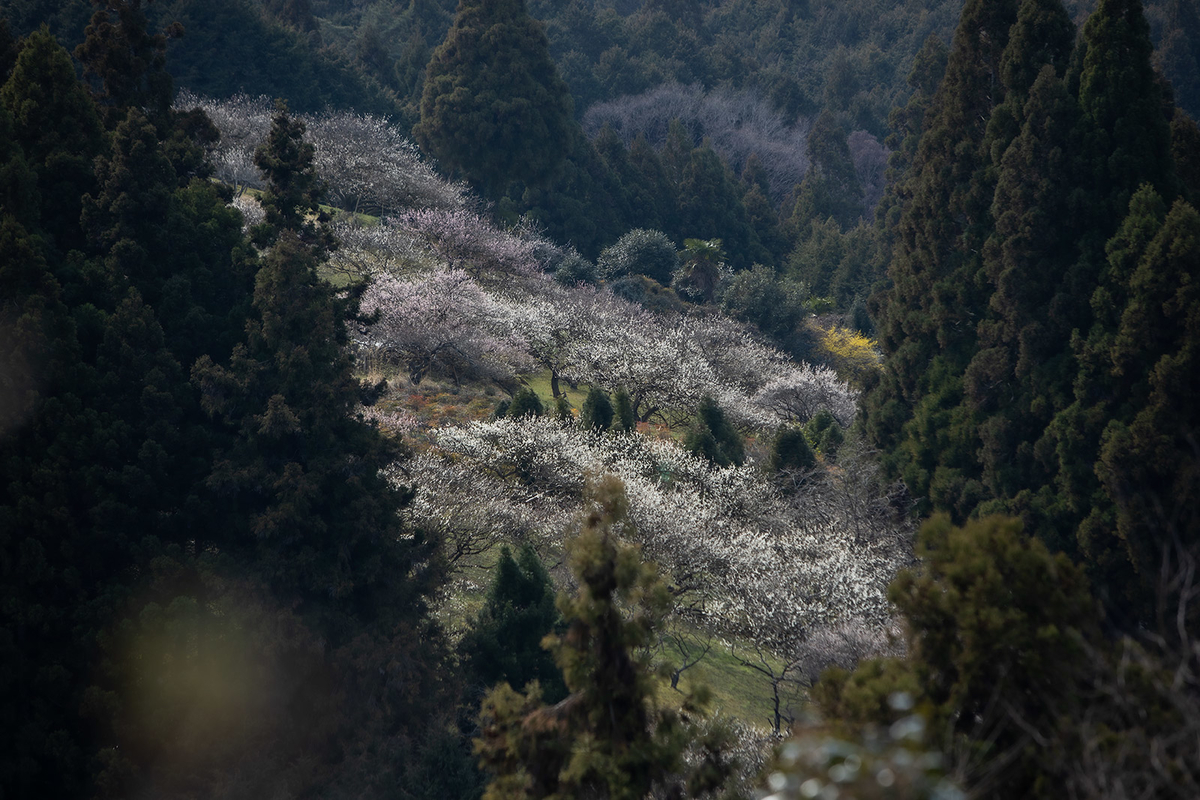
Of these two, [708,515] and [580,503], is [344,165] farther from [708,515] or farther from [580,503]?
[708,515]

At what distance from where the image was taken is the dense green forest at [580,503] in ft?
20.5

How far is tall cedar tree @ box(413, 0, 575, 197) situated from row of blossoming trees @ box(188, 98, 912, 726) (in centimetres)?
218

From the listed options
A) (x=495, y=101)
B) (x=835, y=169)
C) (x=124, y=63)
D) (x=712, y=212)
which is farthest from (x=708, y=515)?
(x=835, y=169)

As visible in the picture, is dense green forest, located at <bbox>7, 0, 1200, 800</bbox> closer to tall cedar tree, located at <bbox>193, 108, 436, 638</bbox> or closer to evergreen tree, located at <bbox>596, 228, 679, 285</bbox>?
tall cedar tree, located at <bbox>193, 108, 436, 638</bbox>

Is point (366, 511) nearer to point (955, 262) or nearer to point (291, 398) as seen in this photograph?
point (291, 398)

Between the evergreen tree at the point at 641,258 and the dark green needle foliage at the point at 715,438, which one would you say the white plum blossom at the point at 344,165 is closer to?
the evergreen tree at the point at 641,258

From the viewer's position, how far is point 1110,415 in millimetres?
14836

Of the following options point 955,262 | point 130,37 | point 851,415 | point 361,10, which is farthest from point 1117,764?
point 361,10

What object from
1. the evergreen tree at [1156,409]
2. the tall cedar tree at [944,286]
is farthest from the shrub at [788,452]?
the evergreen tree at [1156,409]

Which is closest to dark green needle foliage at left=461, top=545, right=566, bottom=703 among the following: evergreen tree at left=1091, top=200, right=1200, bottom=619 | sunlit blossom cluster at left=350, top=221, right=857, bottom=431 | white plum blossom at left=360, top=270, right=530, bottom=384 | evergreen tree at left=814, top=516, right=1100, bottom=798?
evergreen tree at left=814, top=516, right=1100, bottom=798

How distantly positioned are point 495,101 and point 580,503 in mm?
25961

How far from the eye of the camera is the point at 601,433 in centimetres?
2153

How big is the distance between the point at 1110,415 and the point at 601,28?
2396 inches

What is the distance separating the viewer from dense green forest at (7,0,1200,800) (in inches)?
246
